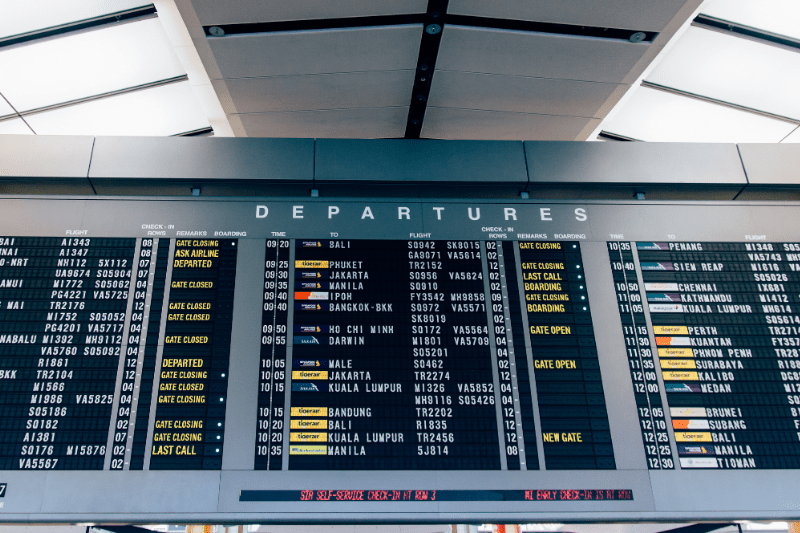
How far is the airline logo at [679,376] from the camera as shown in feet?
10.4

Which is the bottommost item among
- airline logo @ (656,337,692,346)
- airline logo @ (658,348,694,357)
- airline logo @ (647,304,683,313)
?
airline logo @ (658,348,694,357)

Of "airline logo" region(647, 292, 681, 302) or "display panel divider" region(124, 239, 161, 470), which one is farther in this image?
"airline logo" region(647, 292, 681, 302)

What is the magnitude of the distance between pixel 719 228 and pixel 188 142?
12.0 feet

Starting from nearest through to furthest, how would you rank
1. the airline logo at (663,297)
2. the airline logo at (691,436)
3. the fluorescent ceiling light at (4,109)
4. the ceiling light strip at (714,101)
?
A: the airline logo at (691,436) < the airline logo at (663,297) < the fluorescent ceiling light at (4,109) < the ceiling light strip at (714,101)

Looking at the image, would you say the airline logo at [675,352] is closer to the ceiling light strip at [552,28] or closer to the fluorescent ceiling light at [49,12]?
the ceiling light strip at [552,28]

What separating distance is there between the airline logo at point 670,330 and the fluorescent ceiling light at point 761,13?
2.06 meters

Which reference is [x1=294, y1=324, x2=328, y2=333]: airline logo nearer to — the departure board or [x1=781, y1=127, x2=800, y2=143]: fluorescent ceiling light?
the departure board

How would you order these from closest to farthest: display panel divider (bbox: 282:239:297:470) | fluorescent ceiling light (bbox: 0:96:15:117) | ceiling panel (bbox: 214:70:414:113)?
1. display panel divider (bbox: 282:239:297:470)
2. ceiling panel (bbox: 214:70:414:113)
3. fluorescent ceiling light (bbox: 0:96:15:117)

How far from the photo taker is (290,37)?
3158 millimetres

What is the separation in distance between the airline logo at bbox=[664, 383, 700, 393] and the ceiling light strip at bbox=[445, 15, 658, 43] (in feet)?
6.80

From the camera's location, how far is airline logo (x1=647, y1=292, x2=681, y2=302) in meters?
3.38

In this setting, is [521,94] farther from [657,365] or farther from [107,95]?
[107,95]

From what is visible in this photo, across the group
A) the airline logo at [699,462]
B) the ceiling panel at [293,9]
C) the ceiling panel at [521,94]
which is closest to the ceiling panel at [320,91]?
the ceiling panel at [521,94]

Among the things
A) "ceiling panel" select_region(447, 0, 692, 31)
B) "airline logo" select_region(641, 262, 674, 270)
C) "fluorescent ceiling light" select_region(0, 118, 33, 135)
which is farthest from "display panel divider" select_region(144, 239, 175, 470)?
"airline logo" select_region(641, 262, 674, 270)
